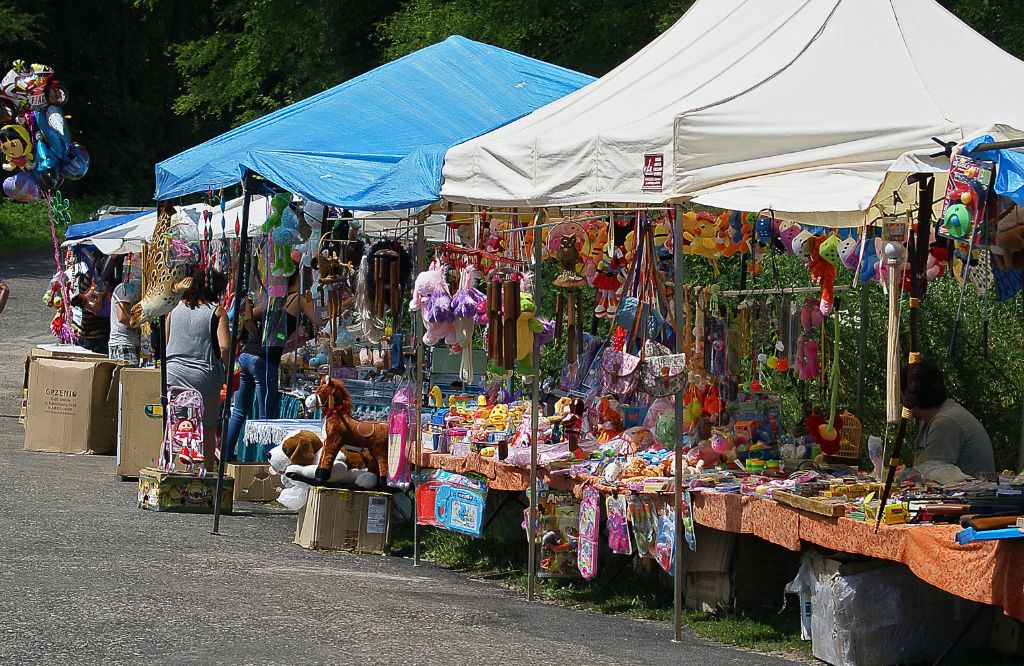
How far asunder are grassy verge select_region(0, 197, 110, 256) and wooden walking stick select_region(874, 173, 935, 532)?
29.8 metres

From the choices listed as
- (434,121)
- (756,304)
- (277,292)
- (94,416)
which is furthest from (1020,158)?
(94,416)

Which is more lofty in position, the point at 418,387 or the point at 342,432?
the point at 418,387

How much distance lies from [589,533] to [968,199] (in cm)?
316

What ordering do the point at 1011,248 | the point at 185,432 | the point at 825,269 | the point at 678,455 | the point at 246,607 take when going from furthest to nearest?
the point at 185,432 → the point at 825,269 → the point at 246,607 → the point at 678,455 → the point at 1011,248

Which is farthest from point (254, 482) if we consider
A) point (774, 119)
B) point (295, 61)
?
point (295, 61)

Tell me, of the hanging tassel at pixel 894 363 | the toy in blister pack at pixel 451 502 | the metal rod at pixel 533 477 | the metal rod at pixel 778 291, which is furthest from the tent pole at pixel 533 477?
the hanging tassel at pixel 894 363

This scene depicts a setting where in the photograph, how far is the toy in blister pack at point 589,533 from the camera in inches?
307

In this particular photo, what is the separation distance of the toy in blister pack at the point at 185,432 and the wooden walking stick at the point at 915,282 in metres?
6.21

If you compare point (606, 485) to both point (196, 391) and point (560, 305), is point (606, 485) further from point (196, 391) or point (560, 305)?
point (196, 391)

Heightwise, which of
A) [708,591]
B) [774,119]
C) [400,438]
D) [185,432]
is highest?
[774,119]

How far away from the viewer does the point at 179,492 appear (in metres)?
10.4

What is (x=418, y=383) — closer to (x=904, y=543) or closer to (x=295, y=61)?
(x=904, y=543)

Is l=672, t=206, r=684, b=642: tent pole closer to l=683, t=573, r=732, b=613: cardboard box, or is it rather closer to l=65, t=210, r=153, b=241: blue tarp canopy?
l=683, t=573, r=732, b=613: cardboard box

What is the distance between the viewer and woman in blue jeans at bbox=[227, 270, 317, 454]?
11766mm
